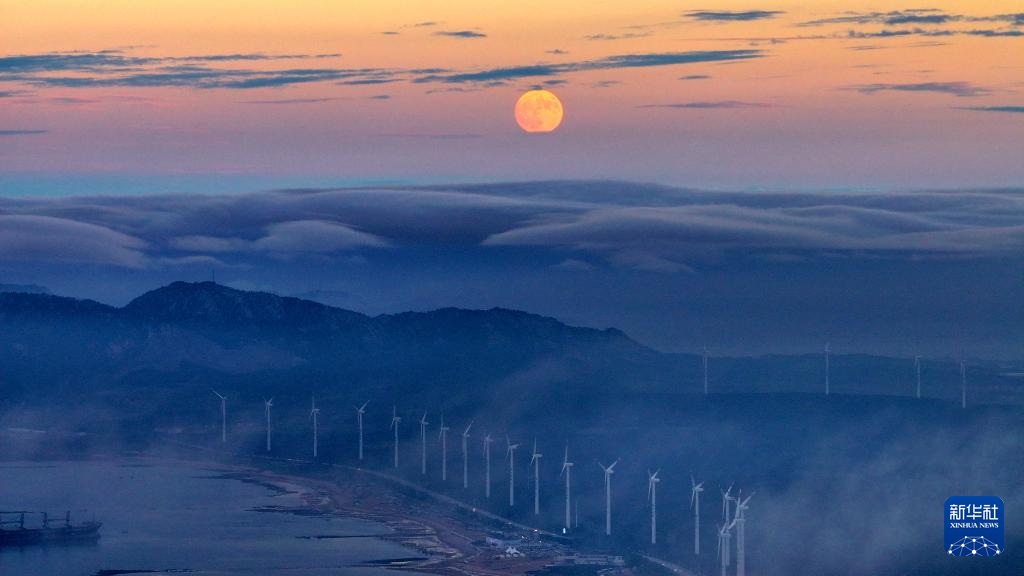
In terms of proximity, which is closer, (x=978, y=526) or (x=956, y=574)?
(x=978, y=526)

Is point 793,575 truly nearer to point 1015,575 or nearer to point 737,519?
point 737,519

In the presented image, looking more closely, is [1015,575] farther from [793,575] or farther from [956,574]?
[793,575]

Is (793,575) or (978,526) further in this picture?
(793,575)

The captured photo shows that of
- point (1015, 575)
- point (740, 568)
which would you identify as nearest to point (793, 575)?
point (740, 568)

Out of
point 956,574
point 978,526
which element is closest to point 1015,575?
point 956,574

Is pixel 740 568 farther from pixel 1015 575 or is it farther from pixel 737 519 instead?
pixel 1015 575
